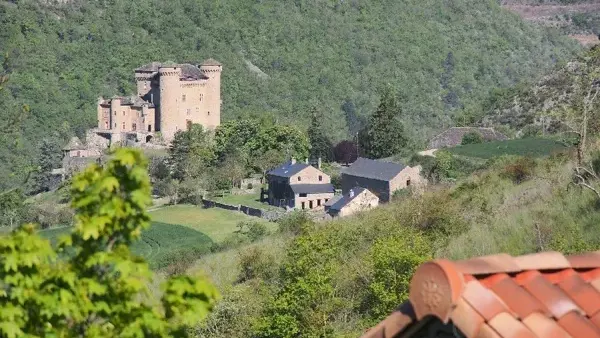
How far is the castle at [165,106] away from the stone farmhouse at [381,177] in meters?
16.3

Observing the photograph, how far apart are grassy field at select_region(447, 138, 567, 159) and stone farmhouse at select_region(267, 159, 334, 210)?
208 inches

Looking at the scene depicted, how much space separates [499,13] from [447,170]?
65.2 meters

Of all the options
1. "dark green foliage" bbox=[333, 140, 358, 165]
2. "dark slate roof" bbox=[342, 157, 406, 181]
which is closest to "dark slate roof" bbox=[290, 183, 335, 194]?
"dark slate roof" bbox=[342, 157, 406, 181]

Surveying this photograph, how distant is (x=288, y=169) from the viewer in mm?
44844

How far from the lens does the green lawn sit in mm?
43125

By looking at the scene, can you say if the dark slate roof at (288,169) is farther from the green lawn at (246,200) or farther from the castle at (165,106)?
the castle at (165,106)

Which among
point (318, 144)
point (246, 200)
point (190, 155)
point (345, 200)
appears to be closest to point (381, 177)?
point (345, 200)

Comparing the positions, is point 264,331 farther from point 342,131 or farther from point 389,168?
point 342,131

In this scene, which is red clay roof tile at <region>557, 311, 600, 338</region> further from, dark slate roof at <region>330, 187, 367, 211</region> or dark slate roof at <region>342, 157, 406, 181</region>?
dark slate roof at <region>342, 157, 406, 181</region>

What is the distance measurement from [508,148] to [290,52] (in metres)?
48.6

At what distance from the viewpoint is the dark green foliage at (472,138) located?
4497 centimetres

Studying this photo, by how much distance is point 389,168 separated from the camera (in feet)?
132

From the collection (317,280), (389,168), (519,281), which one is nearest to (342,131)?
(389,168)

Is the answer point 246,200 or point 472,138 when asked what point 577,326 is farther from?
point 472,138
